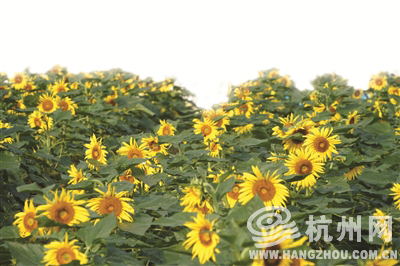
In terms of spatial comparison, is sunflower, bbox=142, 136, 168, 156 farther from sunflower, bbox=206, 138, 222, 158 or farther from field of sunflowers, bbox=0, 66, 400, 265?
sunflower, bbox=206, 138, 222, 158

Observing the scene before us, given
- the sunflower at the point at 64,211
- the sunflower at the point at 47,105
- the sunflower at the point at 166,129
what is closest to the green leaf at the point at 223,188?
the sunflower at the point at 64,211

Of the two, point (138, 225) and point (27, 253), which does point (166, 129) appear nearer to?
point (138, 225)

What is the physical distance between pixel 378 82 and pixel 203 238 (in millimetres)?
8113

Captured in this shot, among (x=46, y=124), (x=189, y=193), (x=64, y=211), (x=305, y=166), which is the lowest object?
(x=64, y=211)

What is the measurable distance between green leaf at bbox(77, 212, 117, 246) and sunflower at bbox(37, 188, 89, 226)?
A: 3.3 inches

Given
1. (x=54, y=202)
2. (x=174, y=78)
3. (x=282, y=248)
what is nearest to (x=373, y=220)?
(x=282, y=248)

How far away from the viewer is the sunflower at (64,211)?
257cm

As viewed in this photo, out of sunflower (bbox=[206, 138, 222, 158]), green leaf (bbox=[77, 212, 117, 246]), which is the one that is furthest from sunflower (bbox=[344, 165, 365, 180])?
green leaf (bbox=[77, 212, 117, 246])

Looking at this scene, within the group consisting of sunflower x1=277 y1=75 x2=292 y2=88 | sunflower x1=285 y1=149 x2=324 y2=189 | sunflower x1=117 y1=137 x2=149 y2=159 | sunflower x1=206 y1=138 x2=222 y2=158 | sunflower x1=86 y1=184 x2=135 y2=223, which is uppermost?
sunflower x1=277 y1=75 x2=292 y2=88

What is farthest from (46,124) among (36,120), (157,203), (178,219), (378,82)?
(378,82)

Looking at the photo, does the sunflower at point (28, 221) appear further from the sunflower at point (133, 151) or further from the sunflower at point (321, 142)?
the sunflower at point (321, 142)

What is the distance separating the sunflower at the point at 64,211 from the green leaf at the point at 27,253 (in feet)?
0.56

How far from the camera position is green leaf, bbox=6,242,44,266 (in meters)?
2.46

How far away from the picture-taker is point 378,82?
954 cm
